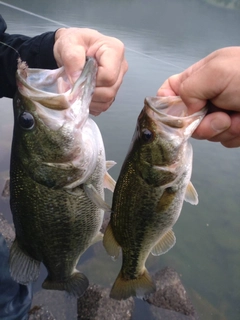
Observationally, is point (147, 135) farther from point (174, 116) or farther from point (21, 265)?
point (21, 265)

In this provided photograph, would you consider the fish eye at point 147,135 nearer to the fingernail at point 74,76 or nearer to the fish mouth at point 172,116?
the fish mouth at point 172,116

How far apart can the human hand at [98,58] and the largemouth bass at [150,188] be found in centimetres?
22

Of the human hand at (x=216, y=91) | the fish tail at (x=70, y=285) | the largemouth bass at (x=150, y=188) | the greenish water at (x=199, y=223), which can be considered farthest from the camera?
the greenish water at (x=199, y=223)

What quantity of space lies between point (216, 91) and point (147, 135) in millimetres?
427

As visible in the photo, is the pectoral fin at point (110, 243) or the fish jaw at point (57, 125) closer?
the fish jaw at point (57, 125)

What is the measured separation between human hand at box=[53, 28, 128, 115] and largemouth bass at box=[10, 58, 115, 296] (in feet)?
0.24

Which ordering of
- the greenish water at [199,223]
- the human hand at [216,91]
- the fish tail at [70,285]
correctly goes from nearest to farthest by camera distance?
the human hand at [216,91]
the fish tail at [70,285]
the greenish water at [199,223]

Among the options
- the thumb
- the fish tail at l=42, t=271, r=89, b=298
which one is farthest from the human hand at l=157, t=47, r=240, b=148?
the fish tail at l=42, t=271, r=89, b=298

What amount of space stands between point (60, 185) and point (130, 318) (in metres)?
2.41

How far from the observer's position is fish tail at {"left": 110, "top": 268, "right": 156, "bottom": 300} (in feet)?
6.92

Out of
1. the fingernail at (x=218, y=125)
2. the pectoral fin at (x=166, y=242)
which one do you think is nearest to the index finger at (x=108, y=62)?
the fingernail at (x=218, y=125)

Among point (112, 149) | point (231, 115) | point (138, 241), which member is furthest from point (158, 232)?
point (112, 149)

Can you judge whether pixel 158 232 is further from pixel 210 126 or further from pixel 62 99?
pixel 62 99

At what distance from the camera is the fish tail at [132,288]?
2.11m
